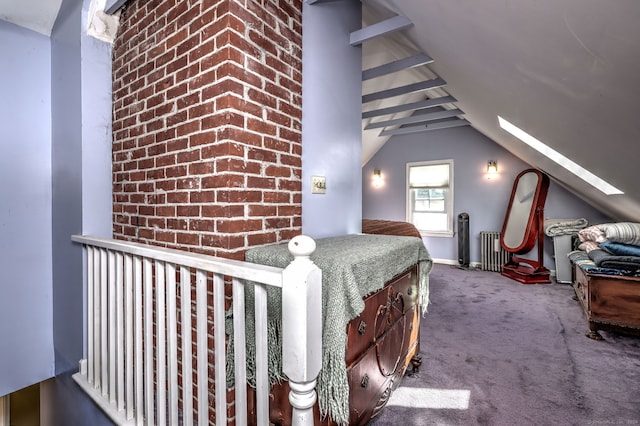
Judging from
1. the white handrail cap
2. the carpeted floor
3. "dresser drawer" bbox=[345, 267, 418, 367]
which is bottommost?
the carpeted floor

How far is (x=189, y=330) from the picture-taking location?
114 cm

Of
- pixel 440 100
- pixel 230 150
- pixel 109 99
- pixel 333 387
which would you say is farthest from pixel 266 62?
pixel 440 100

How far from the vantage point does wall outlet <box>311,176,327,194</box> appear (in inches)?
71.2

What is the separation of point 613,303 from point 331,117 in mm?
2844

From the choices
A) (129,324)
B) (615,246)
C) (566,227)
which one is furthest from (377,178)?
(129,324)

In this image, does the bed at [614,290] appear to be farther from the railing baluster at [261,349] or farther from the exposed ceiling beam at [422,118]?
the railing baluster at [261,349]

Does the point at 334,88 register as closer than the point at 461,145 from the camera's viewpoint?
Yes

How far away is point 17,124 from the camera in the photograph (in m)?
2.02

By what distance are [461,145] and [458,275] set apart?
235 cm

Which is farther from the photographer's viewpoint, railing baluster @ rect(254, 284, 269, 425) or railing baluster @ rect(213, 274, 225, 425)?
railing baluster @ rect(213, 274, 225, 425)

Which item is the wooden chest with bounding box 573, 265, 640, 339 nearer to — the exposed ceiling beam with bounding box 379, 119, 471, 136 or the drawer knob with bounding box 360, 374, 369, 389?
the drawer knob with bounding box 360, 374, 369, 389

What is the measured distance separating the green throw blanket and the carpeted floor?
2.56 feet

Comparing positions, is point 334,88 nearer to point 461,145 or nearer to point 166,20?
point 166,20

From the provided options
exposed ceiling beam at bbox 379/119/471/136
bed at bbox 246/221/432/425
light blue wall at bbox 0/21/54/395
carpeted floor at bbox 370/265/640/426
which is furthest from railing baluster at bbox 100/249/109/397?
exposed ceiling beam at bbox 379/119/471/136
